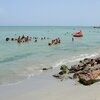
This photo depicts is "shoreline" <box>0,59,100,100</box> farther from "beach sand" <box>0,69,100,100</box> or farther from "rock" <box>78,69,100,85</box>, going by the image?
"rock" <box>78,69,100,85</box>

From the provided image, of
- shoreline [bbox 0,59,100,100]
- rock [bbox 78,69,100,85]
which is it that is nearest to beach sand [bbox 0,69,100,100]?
shoreline [bbox 0,59,100,100]

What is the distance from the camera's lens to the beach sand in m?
12.5

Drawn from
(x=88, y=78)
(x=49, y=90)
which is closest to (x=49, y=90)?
(x=49, y=90)

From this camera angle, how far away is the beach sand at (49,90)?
12.5 meters

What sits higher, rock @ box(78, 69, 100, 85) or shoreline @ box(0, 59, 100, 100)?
rock @ box(78, 69, 100, 85)

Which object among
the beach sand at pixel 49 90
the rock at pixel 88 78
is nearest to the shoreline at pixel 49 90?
the beach sand at pixel 49 90

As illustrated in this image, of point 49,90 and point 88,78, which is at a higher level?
point 88,78

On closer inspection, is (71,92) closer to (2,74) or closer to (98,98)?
(98,98)

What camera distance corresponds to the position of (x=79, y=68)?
62.2 feet

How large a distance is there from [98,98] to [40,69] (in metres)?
10.0

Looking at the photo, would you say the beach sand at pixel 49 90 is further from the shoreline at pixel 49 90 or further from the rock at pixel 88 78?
the rock at pixel 88 78

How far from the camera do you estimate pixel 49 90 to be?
13859 millimetres

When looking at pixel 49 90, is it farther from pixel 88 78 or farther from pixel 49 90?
pixel 88 78

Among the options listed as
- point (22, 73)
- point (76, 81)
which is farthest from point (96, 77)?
point (22, 73)
